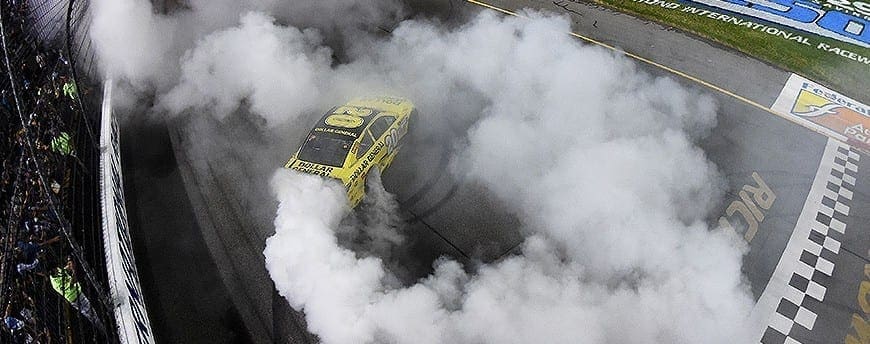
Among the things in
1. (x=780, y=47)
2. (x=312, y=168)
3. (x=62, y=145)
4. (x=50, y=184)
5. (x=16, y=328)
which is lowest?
(x=16, y=328)

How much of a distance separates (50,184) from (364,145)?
5.45 metres

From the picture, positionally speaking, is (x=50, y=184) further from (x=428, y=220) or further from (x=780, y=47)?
(x=780, y=47)

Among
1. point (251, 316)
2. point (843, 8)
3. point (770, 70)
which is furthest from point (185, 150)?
point (843, 8)

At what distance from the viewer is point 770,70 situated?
53.1 feet

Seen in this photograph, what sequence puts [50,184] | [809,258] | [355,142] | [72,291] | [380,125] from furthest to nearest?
[380,125], [355,142], [809,258], [50,184], [72,291]

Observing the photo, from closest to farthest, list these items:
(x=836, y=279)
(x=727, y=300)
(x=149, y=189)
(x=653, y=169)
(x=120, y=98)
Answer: (x=727, y=300) < (x=836, y=279) < (x=653, y=169) < (x=149, y=189) < (x=120, y=98)

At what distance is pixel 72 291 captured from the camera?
29.0 ft

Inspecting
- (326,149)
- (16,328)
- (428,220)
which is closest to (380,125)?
(326,149)

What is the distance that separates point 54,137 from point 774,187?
14039 mm

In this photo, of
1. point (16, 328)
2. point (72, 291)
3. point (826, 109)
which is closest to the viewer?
point (16, 328)

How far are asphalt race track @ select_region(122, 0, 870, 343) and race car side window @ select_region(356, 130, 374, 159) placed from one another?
3.31 ft

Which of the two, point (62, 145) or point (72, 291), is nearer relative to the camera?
point (72, 291)

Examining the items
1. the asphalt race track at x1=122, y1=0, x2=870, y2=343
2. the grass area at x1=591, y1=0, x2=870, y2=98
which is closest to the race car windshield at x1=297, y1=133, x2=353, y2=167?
the asphalt race track at x1=122, y1=0, x2=870, y2=343

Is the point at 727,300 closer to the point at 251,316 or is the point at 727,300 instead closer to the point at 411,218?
the point at 411,218
